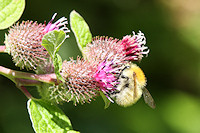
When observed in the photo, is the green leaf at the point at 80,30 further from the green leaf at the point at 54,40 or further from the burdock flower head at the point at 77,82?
the green leaf at the point at 54,40

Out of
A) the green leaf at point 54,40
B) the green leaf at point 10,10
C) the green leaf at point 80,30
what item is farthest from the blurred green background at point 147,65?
the green leaf at point 54,40

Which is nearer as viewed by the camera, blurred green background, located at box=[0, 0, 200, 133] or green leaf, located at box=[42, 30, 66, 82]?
green leaf, located at box=[42, 30, 66, 82]

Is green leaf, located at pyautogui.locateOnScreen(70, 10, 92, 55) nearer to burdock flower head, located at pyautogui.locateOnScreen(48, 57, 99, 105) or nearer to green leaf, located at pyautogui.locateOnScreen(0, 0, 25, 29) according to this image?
burdock flower head, located at pyautogui.locateOnScreen(48, 57, 99, 105)

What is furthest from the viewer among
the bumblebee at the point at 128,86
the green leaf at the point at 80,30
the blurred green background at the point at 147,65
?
the blurred green background at the point at 147,65

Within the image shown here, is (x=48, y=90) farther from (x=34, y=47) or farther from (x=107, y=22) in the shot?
(x=107, y=22)

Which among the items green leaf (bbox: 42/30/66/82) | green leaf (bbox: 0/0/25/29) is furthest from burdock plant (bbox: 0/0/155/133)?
green leaf (bbox: 42/30/66/82)

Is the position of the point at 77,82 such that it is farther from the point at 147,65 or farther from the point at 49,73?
the point at 147,65

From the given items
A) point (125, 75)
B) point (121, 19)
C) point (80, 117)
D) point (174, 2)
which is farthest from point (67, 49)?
point (174, 2)
